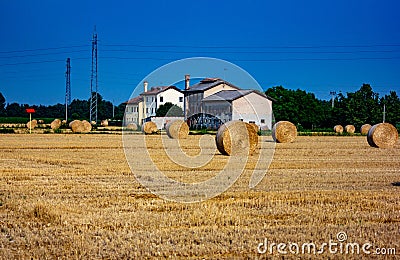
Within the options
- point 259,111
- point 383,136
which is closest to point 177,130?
point 383,136

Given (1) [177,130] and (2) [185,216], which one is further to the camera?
(1) [177,130]

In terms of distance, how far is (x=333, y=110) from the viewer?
77.8 metres

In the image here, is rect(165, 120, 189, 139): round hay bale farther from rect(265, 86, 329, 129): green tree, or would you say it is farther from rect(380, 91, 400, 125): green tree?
rect(380, 91, 400, 125): green tree

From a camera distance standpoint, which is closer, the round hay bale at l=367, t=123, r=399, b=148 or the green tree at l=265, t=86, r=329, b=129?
Result: the round hay bale at l=367, t=123, r=399, b=148

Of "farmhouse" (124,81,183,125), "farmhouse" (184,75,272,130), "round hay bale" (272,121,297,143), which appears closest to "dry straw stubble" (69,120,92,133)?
"farmhouse" (184,75,272,130)

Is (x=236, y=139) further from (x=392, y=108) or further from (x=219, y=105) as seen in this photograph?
(x=392, y=108)

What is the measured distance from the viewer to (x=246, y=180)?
1498 cm

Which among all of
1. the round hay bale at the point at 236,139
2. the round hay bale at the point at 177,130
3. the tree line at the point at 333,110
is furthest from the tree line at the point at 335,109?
the round hay bale at the point at 236,139

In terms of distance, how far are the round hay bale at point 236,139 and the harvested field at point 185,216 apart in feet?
25.5

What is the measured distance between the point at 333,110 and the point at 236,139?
55.9 metres

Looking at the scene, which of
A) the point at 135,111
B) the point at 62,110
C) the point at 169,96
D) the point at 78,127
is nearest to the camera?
the point at 78,127

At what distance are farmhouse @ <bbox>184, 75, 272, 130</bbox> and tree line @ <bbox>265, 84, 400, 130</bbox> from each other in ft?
44.9

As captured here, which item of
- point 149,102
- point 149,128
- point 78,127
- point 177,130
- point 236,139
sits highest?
point 149,102

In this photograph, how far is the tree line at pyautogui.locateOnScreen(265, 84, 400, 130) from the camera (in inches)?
2972
